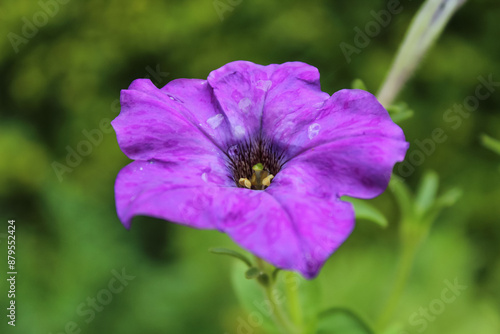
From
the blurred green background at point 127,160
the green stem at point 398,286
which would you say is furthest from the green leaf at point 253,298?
the blurred green background at point 127,160

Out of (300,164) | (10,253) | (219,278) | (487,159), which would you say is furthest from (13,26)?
(487,159)

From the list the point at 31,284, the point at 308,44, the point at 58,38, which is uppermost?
the point at 58,38

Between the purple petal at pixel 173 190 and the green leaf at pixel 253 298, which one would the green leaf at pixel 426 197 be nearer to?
the green leaf at pixel 253 298

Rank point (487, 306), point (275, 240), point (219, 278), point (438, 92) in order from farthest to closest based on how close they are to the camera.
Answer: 1. point (438, 92)
2. point (219, 278)
3. point (487, 306)
4. point (275, 240)

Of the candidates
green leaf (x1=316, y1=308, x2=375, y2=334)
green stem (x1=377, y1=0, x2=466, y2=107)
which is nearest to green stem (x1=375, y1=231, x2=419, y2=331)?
green leaf (x1=316, y1=308, x2=375, y2=334)

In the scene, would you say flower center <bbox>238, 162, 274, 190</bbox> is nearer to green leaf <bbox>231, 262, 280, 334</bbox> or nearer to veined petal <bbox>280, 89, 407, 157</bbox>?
veined petal <bbox>280, 89, 407, 157</bbox>

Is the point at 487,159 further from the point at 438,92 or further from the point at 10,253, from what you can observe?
the point at 10,253

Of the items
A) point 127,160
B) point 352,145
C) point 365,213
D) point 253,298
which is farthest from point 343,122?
point 127,160

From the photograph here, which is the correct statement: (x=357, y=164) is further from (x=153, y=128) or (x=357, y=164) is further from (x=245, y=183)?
(x=153, y=128)
